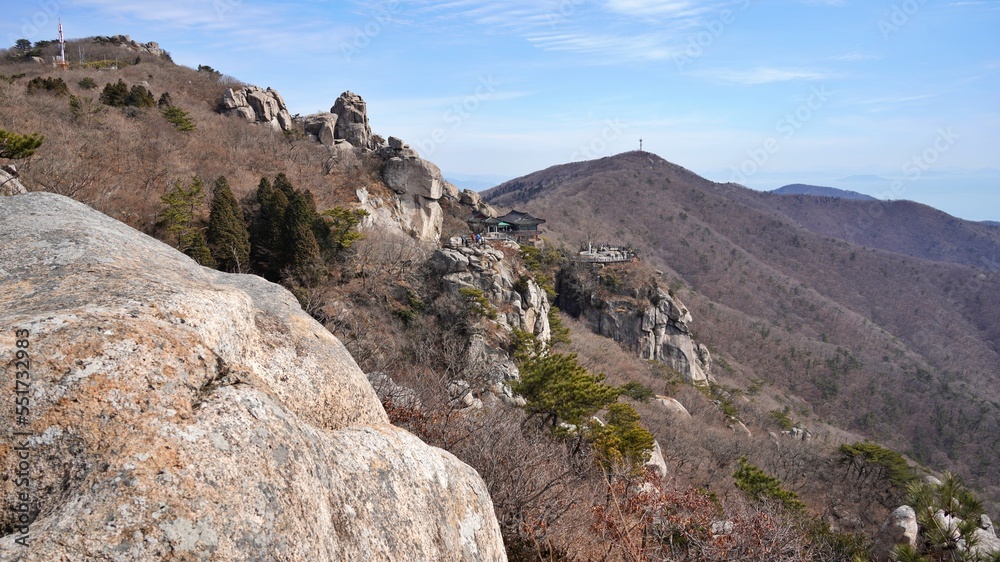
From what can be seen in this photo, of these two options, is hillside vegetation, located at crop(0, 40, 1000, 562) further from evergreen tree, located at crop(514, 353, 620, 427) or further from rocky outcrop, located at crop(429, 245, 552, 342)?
rocky outcrop, located at crop(429, 245, 552, 342)

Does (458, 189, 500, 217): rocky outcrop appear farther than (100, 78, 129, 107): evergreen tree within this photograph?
Yes

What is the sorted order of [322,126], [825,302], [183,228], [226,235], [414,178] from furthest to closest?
[825,302] → [322,126] → [414,178] → [226,235] → [183,228]

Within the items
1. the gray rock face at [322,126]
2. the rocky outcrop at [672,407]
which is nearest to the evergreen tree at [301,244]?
the gray rock face at [322,126]

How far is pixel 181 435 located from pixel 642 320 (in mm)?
43309

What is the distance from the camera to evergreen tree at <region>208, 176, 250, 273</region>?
21734mm

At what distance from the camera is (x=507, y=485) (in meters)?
8.21

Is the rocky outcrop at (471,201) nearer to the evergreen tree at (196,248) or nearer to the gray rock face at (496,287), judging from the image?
the gray rock face at (496,287)

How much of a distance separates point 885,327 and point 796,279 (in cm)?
1682

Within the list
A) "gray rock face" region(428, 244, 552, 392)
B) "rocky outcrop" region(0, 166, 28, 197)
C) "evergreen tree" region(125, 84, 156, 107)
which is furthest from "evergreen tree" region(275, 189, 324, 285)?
"evergreen tree" region(125, 84, 156, 107)

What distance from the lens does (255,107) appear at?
41688mm

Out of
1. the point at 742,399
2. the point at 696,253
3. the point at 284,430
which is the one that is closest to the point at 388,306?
the point at 284,430

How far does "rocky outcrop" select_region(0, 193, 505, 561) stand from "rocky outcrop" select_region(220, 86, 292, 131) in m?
40.8

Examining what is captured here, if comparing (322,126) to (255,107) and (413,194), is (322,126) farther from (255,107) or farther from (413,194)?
(413,194)

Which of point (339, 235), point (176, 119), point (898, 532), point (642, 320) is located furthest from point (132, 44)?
point (898, 532)
